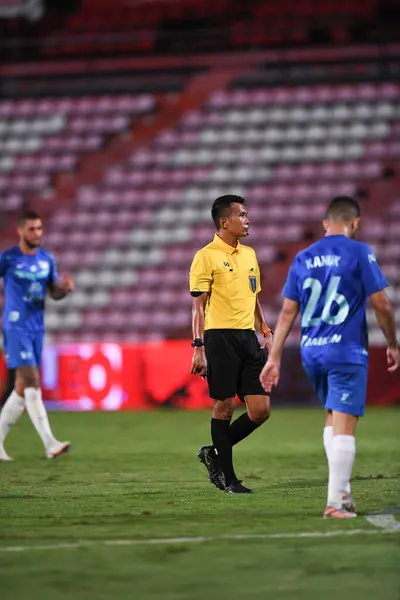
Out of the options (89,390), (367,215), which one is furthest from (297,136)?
(89,390)

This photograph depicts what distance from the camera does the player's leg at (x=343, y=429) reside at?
6.38m

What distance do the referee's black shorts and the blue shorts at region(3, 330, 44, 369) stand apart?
120 inches

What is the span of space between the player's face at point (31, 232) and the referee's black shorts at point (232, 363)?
10.2 feet

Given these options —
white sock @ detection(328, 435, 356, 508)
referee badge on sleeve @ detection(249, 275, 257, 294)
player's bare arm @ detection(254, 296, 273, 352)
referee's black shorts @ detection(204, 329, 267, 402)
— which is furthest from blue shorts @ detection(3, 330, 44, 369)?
white sock @ detection(328, 435, 356, 508)

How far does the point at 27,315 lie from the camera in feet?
35.3

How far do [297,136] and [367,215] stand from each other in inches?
97.0

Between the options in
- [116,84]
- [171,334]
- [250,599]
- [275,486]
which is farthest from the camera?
[116,84]

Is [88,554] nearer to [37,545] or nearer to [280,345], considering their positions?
[37,545]

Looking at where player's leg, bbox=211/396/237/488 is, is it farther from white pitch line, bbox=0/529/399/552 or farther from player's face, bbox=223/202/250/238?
white pitch line, bbox=0/529/399/552

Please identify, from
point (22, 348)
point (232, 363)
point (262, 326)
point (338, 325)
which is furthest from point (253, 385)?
point (22, 348)

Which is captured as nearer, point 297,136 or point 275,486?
point 275,486

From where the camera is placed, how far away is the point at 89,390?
18.6 metres

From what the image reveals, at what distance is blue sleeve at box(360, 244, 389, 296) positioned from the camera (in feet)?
21.0

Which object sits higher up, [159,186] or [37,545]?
[159,186]
